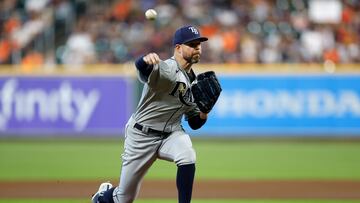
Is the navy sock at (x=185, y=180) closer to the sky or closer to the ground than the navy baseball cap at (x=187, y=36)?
closer to the ground

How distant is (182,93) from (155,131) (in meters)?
0.44

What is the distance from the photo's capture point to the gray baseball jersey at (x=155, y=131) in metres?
7.23

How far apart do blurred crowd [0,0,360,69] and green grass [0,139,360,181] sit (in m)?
2.55

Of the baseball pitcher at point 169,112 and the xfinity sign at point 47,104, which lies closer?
the baseball pitcher at point 169,112

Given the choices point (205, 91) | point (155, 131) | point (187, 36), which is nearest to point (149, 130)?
point (155, 131)

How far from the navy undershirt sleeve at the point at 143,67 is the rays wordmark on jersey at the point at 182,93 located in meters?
0.45

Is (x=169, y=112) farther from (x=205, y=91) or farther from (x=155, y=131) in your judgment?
(x=205, y=91)

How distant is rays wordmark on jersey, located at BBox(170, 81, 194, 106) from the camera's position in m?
7.23

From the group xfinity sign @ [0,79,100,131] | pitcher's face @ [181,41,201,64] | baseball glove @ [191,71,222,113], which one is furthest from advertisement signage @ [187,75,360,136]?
pitcher's face @ [181,41,201,64]

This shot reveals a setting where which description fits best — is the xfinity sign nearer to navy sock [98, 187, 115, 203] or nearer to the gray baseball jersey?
navy sock [98, 187, 115, 203]

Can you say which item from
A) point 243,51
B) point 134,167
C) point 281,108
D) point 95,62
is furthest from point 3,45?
point 134,167

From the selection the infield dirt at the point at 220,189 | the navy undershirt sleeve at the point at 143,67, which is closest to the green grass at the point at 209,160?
the infield dirt at the point at 220,189

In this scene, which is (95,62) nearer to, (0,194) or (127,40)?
(127,40)

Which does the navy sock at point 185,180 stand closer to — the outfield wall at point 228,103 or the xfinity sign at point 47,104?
the outfield wall at point 228,103
